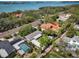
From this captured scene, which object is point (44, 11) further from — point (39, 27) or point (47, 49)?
point (47, 49)

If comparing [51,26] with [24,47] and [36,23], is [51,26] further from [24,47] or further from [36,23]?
[24,47]

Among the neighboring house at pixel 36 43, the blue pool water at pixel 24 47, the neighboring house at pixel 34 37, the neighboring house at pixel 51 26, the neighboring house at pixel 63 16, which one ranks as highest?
the neighboring house at pixel 63 16

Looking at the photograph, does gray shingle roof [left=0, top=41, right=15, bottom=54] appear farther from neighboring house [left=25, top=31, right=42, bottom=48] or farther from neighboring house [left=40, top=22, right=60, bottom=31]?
neighboring house [left=40, top=22, right=60, bottom=31]

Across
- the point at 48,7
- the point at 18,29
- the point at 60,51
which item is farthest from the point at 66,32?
the point at 18,29

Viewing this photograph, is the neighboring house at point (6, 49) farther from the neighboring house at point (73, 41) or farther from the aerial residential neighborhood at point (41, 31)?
the neighboring house at point (73, 41)

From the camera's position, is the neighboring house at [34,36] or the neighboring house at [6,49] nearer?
the neighboring house at [6,49]

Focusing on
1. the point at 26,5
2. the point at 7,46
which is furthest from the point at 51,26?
the point at 7,46

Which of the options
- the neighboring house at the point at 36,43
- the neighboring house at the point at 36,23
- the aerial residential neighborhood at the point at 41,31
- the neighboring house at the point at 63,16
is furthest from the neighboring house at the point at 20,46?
the neighboring house at the point at 63,16

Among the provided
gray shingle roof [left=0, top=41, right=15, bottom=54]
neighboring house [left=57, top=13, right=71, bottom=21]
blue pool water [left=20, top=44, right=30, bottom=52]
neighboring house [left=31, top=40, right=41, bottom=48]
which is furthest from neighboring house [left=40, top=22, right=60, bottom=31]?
gray shingle roof [left=0, top=41, right=15, bottom=54]
